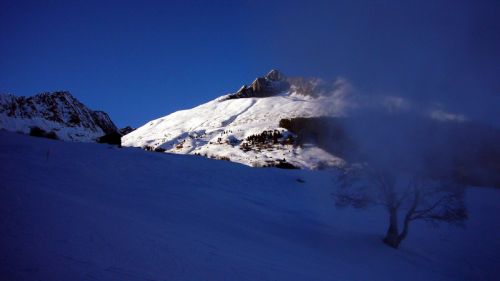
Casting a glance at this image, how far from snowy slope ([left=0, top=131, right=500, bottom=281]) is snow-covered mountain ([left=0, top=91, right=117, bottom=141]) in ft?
358

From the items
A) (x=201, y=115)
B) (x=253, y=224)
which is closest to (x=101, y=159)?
(x=253, y=224)

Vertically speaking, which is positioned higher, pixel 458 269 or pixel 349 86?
pixel 349 86

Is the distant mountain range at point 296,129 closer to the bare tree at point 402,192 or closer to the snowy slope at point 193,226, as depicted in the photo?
the bare tree at point 402,192

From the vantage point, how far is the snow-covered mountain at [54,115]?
12525 centimetres

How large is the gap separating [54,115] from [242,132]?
98.1 m

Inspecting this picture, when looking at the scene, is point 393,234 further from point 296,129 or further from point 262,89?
point 262,89

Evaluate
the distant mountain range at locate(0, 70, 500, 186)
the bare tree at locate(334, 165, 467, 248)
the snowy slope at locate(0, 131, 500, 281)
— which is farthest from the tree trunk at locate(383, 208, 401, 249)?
the distant mountain range at locate(0, 70, 500, 186)

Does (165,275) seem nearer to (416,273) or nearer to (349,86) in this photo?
(349,86)

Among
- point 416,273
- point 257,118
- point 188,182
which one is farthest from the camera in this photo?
point 257,118

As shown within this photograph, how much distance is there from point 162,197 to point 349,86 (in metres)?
11.1

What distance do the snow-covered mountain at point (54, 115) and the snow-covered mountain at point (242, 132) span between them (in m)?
27.2

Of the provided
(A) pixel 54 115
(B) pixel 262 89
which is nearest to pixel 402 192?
(B) pixel 262 89

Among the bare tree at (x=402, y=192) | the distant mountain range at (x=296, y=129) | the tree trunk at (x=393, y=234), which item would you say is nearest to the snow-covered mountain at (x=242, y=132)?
the distant mountain range at (x=296, y=129)

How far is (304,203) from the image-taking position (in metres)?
22.8
